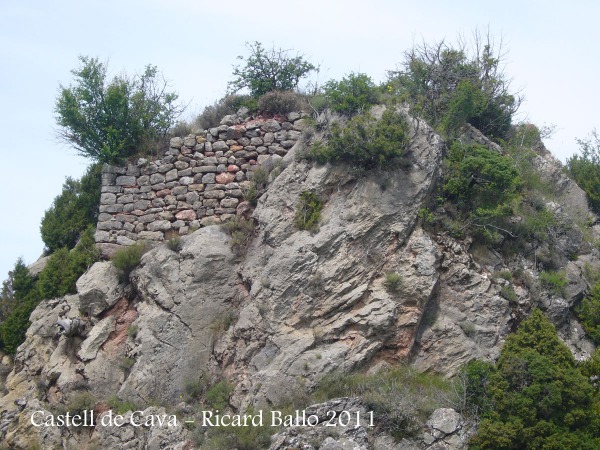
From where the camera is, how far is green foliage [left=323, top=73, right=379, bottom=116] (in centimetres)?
1569

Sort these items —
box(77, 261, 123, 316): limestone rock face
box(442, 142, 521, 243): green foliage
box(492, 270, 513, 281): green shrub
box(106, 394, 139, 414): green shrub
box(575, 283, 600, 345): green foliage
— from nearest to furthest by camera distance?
box(106, 394, 139, 414): green shrub → box(575, 283, 600, 345): green foliage → box(492, 270, 513, 281): green shrub → box(442, 142, 521, 243): green foliage → box(77, 261, 123, 316): limestone rock face

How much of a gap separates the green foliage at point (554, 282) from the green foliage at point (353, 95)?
441cm

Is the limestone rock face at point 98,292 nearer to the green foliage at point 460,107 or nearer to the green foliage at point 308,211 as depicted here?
the green foliage at point 308,211

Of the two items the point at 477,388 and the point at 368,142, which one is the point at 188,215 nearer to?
the point at 368,142

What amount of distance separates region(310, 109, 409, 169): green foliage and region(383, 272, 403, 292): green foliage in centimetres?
208

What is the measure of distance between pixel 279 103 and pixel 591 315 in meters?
7.16

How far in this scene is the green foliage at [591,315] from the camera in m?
14.5

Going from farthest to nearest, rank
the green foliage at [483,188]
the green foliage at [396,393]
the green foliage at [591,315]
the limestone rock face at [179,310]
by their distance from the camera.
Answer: the green foliage at [483,188]
the green foliage at [591,315]
the limestone rock face at [179,310]
the green foliage at [396,393]

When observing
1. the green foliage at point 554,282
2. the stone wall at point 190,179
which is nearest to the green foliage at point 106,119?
the stone wall at point 190,179

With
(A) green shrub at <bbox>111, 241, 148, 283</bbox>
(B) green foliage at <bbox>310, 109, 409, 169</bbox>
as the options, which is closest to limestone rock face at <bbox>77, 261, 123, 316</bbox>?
(A) green shrub at <bbox>111, 241, 148, 283</bbox>

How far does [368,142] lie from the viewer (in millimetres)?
14812

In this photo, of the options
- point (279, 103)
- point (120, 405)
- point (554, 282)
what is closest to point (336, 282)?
point (554, 282)

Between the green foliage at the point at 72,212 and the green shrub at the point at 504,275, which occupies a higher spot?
the green foliage at the point at 72,212

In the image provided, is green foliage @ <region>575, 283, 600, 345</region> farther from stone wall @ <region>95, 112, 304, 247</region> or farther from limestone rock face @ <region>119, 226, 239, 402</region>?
stone wall @ <region>95, 112, 304, 247</region>
